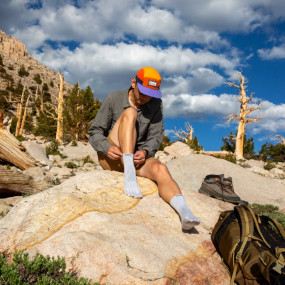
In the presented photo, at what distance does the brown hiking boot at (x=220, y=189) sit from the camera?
4.26m

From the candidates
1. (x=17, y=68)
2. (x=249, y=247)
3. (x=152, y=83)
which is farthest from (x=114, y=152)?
(x=17, y=68)

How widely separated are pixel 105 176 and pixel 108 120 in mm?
947

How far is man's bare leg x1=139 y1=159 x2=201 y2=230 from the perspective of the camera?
264 cm

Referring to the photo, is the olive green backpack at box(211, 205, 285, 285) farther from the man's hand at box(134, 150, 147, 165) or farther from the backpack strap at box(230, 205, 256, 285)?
the man's hand at box(134, 150, 147, 165)

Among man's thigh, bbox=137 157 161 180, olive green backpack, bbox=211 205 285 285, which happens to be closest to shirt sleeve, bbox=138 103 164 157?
man's thigh, bbox=137 157 161 180

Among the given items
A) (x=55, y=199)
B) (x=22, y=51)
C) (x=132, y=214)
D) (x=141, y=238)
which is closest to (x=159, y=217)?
(x=132, y=214)

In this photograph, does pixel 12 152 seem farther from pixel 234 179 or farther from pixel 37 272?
pixel 234 179

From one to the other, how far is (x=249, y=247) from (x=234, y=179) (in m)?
9.84

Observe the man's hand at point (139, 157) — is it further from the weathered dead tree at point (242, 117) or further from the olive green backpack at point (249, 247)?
the weathered dead tree at point (242, 117)

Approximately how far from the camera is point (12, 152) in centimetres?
855

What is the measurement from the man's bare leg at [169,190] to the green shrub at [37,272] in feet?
3.80

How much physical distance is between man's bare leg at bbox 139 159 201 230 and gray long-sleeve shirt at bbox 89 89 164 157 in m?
0.34

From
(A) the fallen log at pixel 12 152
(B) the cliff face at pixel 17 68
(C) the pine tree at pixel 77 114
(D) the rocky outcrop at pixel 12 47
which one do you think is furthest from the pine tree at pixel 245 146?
(D) the rocky outcrop at pixel 12 47

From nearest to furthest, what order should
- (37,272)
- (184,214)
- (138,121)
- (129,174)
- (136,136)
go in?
(37,272), (184,214), (129,174), (136,136), (138,121)
